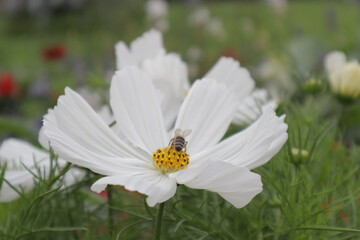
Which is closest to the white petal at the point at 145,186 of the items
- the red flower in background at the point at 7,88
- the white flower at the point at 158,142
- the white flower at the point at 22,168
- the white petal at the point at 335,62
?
the white flower at the point at 158,142

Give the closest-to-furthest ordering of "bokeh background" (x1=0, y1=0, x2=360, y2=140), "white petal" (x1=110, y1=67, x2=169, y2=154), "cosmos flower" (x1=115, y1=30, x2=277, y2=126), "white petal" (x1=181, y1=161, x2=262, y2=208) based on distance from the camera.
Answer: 1. "white petal" (x1=181, y1=161, x2=262, y2=208)
2. "white petal" (x1=110, y1=67, x2=169, y2=154)
3. "cosmos flower" (x1=115, y1=30, x2=277, y2=126)
4. "bokeh background" (x1=0, y1=0, x2=360, y2=140)

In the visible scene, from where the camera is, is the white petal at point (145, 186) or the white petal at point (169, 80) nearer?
the white petal at point (145, 186)

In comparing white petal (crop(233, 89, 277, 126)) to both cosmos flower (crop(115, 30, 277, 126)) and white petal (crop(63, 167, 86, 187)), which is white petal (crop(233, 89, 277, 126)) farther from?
white petal (crop(63, 167, 86, 187))

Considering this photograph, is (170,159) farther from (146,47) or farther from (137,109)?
(146,47)

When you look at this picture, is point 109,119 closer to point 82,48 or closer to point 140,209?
point 140,209

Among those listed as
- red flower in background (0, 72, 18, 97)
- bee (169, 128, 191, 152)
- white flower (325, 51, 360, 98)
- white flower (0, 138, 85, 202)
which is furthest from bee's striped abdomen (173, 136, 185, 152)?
red flower in background (0, 72, 18, 97)

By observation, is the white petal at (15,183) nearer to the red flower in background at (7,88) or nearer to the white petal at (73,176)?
the white petal at (73,176)

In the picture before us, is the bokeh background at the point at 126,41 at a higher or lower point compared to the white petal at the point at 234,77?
higher
